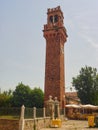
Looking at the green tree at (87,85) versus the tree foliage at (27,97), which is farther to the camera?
the green tree at (87,85)

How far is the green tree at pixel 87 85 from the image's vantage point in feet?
143

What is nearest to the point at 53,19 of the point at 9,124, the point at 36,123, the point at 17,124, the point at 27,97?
the point at 27,97

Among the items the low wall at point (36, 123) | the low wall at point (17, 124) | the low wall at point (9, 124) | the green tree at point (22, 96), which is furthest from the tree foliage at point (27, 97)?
the low wall at point (9, 124)

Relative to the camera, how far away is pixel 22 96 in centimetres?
4094

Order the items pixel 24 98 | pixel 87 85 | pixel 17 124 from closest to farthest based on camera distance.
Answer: pixel 17 124, pixel 24 98, pixel 87 85

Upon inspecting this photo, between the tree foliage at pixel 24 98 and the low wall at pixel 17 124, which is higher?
the tree foliage at pixel 24 98

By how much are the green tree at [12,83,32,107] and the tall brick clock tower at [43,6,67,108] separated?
22.2 feet

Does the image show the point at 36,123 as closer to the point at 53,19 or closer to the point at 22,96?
the point at 22,96

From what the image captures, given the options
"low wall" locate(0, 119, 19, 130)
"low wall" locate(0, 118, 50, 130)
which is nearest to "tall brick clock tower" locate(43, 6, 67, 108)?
"low wall" locate(0, 118, 50, 130)

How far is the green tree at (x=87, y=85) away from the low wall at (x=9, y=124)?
26.6 meters

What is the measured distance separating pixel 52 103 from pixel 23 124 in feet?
31.0

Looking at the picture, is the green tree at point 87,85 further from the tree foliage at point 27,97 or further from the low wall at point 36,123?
the low wall at point 36,123

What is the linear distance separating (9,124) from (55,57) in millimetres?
18223

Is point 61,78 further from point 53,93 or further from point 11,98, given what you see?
point 11,98
